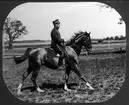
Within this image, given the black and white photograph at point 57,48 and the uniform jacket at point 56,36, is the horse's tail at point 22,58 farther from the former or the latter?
the uniform jacket at point 56,36

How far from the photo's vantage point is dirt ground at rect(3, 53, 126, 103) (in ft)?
12.4

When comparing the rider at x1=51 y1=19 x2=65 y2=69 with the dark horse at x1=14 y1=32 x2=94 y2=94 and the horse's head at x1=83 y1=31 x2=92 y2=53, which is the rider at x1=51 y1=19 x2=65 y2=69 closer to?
the dark horse at x1=14 y1=32 x2=94 y2=94

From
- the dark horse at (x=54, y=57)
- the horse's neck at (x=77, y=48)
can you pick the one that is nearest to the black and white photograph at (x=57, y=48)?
the dark horse at (x=54, y=57)

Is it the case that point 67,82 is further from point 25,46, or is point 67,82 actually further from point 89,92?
point 25,46

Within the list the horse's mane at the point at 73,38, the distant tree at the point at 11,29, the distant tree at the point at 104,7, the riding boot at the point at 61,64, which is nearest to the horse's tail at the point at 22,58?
the distant tree at the point at 11,29

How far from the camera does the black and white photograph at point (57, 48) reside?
3.78 metres

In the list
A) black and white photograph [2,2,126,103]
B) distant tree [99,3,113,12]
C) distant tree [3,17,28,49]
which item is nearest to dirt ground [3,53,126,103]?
black and white photograph [2,2,126,103]

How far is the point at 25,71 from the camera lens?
3805mm

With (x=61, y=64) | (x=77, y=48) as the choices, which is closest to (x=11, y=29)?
(x=61, y=64)

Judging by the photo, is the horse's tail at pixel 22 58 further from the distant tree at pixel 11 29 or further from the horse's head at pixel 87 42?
the horse's head at pixel 87 42

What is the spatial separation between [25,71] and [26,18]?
82 centimetres

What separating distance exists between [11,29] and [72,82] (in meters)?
1.26

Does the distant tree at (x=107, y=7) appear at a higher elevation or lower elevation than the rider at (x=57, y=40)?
higher

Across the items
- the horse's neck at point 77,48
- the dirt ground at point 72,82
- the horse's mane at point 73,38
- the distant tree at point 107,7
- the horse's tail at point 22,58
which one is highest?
the distant tree at point 107,7
